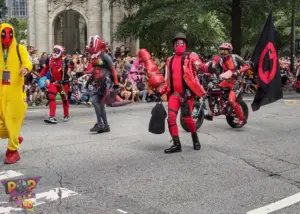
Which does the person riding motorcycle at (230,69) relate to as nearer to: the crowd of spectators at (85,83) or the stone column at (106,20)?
the crowd of spectators at (85,83)

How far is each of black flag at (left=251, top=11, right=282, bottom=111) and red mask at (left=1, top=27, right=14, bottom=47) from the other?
4713 mm

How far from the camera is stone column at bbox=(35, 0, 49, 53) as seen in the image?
113 feet

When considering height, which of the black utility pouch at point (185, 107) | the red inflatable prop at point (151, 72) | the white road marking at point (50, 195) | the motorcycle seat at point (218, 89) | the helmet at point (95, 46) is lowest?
the white road marking at point (50, 195)

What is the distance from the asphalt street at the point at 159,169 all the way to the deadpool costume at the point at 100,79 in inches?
13.1

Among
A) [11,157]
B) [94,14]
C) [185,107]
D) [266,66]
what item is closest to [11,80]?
[11,157]

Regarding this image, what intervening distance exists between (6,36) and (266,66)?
16.7ft

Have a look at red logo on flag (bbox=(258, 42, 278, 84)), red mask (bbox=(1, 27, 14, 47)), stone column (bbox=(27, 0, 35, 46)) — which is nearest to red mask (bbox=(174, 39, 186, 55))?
red logo on flag (bbox=(258, 42, 278, 84))

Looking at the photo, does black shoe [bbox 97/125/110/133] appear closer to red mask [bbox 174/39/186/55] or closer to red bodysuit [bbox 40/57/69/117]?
red bodysuit [bbox 40/57/69/117]

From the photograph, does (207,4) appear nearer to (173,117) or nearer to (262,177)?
(173,117)

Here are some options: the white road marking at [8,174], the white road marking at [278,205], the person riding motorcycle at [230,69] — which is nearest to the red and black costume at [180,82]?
the person riding motorcycle at [230,69]

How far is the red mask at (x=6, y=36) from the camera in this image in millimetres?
6781

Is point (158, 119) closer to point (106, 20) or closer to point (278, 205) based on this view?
point (278, 205)

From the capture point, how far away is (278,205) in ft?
17.5

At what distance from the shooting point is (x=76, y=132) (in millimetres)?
9961
